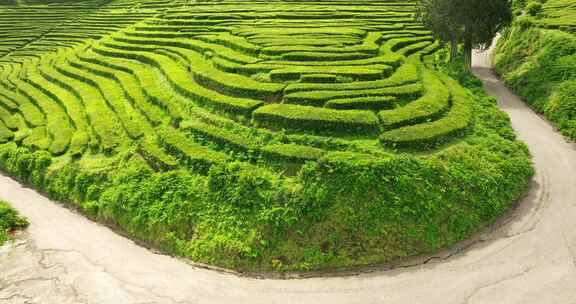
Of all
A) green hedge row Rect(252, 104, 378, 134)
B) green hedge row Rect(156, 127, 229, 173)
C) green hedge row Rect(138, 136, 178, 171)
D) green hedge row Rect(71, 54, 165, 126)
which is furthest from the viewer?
green hedge row Rect(71, 54, 165, 126)

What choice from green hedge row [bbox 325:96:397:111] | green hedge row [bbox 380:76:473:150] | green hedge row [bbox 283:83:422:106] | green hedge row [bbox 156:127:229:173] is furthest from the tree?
green hedge row [bbox 156:127:229:173]

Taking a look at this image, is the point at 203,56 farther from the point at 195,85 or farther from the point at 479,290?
the point at 479,290

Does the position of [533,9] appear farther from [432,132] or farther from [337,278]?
[337,278]

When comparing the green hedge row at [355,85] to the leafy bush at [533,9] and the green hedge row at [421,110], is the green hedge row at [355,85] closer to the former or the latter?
the green hedge row at [421,110]

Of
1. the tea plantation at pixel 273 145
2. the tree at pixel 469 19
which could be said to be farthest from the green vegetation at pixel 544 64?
the tea plantation at pixel 273 145

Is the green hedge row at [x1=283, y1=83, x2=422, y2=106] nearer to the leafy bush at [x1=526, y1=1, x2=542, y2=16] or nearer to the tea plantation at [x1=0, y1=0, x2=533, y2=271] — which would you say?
the tea plantation at [x1=0, y1=0, x2=533, y2=271]
